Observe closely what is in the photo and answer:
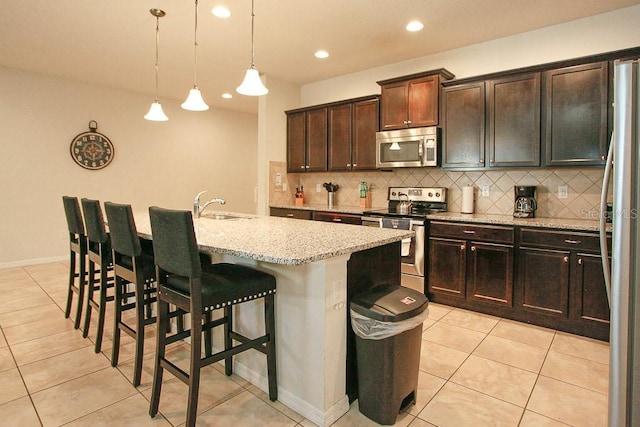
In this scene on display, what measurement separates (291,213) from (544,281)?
9.77ft

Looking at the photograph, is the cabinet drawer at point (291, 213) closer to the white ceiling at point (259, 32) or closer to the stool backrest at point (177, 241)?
the white ceiling at point (259, 32)

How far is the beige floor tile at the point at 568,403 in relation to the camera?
6.15ft

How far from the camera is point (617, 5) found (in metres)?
3.06

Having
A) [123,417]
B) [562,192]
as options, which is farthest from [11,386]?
[562,192]

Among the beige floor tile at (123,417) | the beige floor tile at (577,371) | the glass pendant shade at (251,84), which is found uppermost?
the glass pendant shade at (251,84)

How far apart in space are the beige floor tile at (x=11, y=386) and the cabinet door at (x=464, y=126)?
12.5ft

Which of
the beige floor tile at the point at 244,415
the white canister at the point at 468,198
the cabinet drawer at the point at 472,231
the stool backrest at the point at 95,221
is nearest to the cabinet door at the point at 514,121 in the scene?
the white canister at the point at 468,198

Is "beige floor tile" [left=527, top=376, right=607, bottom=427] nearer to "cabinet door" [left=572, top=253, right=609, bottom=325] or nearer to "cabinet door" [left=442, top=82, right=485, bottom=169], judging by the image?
"cabinet door" [left=572, top=253, right=609, bottom=325]

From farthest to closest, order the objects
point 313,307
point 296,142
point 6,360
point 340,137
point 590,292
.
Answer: point 296,142 → point 340,137 → point 590,292 → point 6,360 → point 313,307

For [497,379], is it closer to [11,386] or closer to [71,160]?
[11,386]

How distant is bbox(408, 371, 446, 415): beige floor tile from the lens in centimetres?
197

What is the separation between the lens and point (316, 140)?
16.3 ft

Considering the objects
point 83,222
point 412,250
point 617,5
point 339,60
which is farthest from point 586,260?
point 83,222

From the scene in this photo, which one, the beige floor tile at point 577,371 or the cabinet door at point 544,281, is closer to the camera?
the beige floor tile at point 577,371
